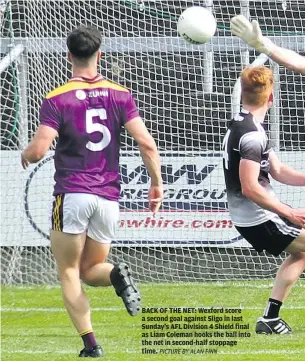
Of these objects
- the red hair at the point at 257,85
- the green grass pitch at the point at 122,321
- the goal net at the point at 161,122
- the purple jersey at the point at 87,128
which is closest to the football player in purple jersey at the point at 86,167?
the purple jersey at the point at 87,128

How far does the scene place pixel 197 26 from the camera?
9094 millimetres

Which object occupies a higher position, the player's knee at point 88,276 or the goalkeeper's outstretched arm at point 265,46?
the goalkeeper's outstretched arm at point 265,46

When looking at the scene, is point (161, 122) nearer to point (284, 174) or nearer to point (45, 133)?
point (284, 174)

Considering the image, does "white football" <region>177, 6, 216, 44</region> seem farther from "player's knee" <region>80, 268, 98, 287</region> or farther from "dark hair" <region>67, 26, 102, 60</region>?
"player's knee" <region>80, 268, 98, 287</region>

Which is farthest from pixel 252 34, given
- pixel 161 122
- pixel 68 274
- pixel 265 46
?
pixel 161 122

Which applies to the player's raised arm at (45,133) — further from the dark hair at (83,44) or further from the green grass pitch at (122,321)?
the green grass pitch at (122,321)

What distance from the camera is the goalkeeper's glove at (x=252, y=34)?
7.25m

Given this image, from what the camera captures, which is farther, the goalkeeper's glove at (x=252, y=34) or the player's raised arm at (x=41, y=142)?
the goalkeeper's glove at (x=252, y=34)

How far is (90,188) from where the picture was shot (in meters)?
6.89

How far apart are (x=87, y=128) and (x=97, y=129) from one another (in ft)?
0.22

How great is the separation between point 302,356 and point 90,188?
5.53ft

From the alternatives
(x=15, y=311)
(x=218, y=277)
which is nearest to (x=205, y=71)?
(x=218, y=277)

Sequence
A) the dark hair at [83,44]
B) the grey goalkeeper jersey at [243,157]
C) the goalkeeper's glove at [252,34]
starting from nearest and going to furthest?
the dark hair at [83,44], the goalkeeper's glove at [252,34], the grey goalkeeper jersey at [243,157]

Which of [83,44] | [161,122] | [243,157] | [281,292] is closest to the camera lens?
[83,44]
